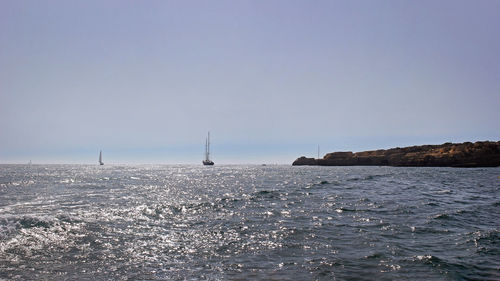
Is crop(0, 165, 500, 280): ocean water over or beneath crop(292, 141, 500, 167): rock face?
beneath

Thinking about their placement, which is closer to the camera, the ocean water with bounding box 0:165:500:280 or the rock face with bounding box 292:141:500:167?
the ocean water with bounding box 0:165:500:280

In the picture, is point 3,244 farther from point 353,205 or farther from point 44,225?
point 353,205

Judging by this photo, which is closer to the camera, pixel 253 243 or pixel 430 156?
pixel 253 243

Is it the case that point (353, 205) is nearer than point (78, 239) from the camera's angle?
No

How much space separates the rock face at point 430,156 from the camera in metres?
118

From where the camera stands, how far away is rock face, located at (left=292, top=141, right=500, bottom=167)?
4641 inches

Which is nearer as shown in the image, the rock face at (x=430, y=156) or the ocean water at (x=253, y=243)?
the ocean water at (x=253, y=243)

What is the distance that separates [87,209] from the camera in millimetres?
23156

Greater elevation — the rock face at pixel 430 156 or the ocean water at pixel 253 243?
the rock face at pixel 430 156

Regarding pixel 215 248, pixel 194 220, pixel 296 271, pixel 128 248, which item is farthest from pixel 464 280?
pixel 194 220

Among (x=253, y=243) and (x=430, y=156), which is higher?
(x=430, y=156)

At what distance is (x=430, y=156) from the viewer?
13225 centimetres

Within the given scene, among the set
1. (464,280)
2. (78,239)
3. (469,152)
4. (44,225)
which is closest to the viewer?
(464,280)

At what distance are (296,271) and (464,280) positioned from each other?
501 centimetres
